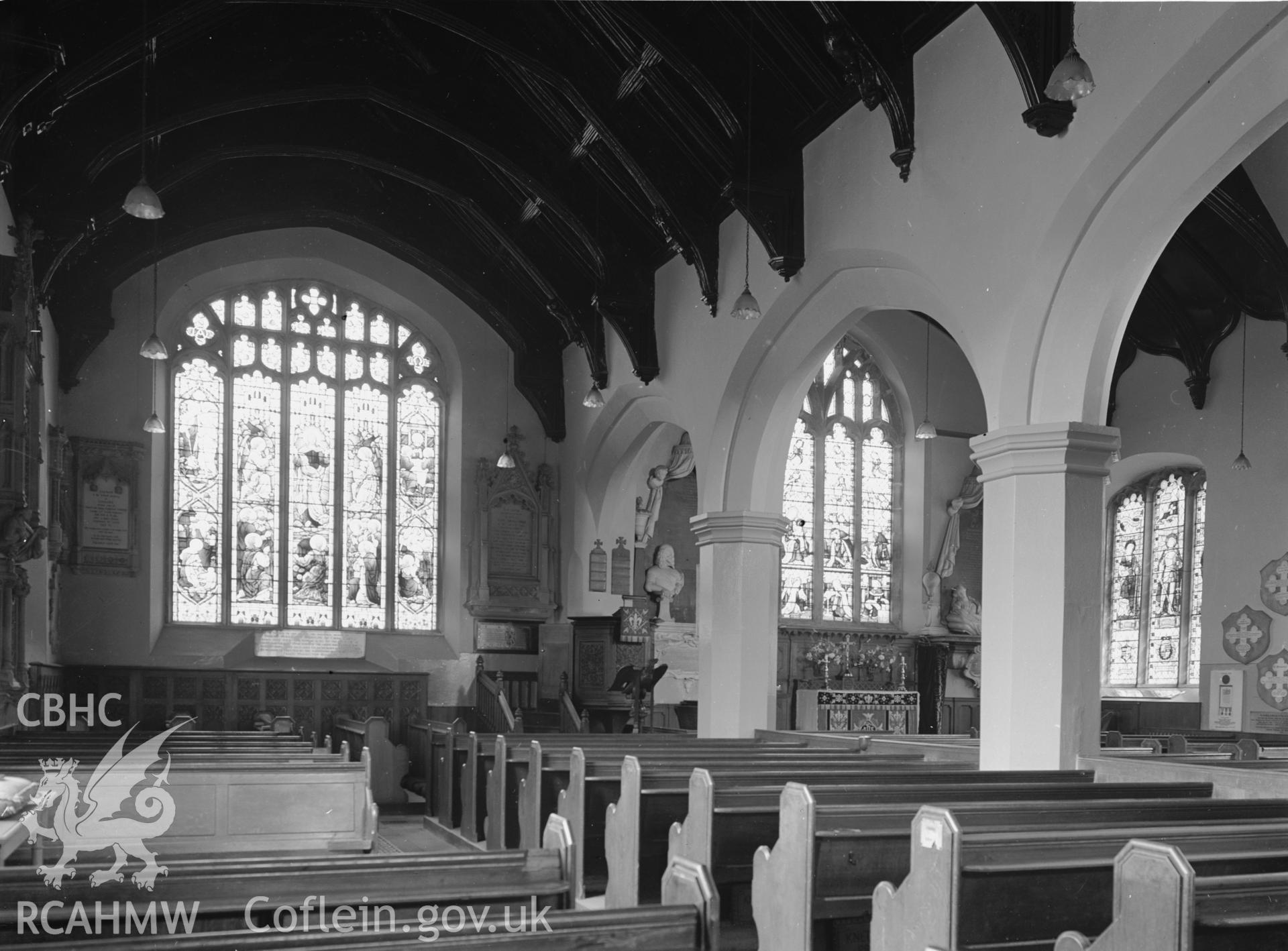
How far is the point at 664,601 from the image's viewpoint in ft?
53.4

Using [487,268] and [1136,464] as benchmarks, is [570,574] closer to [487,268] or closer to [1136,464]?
[487,268]

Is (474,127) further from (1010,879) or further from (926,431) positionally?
(1010,879)

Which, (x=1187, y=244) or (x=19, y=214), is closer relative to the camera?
(x=19, y=214)

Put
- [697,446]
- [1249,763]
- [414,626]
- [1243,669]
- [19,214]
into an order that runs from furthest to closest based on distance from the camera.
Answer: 1. [414,626]
2. [1243,669]
3. [697,446]
4. [19,214]
5. [1249,763]

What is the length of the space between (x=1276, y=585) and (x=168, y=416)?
13049 millimetres

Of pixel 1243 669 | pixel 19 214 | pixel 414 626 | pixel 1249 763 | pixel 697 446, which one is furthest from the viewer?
pixel 414 626

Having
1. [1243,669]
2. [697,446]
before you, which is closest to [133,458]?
[697,446]

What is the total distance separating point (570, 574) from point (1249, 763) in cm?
964

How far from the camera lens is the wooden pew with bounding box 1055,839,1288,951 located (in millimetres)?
2783

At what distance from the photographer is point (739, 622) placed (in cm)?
1148

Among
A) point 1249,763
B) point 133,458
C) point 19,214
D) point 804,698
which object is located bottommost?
point 804,698

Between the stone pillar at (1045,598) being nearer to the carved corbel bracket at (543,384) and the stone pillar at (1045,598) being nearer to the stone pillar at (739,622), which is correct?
Result: the stone pillar at (739,622)

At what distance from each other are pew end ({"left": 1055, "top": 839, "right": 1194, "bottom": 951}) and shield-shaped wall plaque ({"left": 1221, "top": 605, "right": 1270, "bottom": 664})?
12159 mm

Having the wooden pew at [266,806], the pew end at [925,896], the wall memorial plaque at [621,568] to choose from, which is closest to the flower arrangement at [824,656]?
the wall memorial plaque at [621,568]
